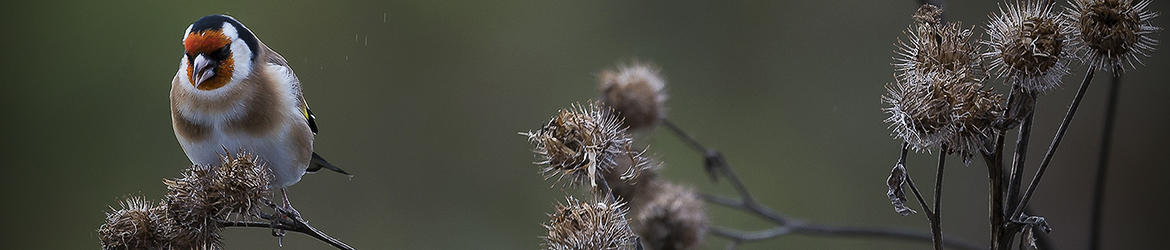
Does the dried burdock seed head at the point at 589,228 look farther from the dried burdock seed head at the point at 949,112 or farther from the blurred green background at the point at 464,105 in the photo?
the blurred green background at the point at 464,105

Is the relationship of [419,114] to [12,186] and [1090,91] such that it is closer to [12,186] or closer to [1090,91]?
[12,186]

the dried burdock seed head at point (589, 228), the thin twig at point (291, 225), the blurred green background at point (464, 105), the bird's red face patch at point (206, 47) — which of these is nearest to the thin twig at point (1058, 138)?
the dried burdock seed head at point (589, 228)

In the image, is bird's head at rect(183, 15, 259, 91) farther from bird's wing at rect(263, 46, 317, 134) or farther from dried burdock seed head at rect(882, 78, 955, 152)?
dried burdock seed head at rect(882, 78, 955, 152)

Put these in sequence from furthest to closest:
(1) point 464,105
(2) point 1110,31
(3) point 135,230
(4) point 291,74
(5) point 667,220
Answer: (1) point 464,105 < (5) point 667,220 < (4) point 291,74 < (3) point 135,230 < (2) point 1110,31

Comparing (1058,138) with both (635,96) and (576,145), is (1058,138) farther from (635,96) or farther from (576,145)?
(635,96)

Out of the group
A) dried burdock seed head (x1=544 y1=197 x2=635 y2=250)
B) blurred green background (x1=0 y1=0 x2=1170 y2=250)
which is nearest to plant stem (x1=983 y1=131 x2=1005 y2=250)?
dried burdock seed head (x1=544 y1=197 x2=635 y2=250)

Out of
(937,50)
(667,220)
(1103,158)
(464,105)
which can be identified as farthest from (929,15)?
(464,105)

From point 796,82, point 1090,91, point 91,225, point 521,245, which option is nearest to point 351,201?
point 521,245

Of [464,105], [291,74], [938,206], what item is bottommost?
[938,206]
